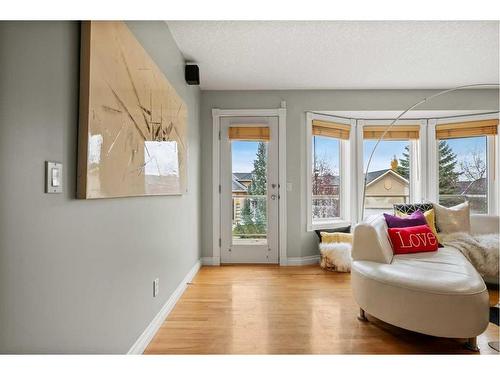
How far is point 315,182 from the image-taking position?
4.36 m

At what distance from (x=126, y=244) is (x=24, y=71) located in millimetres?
1029

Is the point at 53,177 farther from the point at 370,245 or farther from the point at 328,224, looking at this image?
the point at 328,224

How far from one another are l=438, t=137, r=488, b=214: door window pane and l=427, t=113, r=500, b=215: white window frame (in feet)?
0.17

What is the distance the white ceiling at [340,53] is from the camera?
8.31ft

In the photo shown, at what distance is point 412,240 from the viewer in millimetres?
2742

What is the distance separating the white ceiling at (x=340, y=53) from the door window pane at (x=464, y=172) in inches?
37.9

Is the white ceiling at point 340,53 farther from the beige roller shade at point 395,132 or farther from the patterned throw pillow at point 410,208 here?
the patterned throw pillow at point 410,208

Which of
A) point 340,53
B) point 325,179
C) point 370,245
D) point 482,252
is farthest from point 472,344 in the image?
point 325,179

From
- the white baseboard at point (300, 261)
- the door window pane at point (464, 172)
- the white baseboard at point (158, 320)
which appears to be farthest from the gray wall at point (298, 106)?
the white baseboard at point (158, 320)

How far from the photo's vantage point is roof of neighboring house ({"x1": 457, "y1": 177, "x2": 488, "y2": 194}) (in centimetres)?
432
